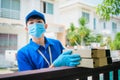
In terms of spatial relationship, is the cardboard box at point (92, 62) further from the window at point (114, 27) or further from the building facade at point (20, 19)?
the window at point (114, 27)

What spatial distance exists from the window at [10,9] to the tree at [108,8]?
11575mm

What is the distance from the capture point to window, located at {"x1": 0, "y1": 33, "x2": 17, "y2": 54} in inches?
542

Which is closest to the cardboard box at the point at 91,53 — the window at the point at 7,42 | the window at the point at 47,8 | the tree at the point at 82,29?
the window at the point at 7,42

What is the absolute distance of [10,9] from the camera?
47.7 ft

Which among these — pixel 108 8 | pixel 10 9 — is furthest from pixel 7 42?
pixel 108 8

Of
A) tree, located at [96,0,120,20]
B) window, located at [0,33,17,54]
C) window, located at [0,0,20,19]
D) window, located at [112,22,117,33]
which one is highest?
window, located at [0,0,20,19]

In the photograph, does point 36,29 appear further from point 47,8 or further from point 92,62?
point 47,8

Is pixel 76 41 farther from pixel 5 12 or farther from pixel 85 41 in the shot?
pixel 5 12

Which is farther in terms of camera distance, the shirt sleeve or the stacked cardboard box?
the shirt sleeve

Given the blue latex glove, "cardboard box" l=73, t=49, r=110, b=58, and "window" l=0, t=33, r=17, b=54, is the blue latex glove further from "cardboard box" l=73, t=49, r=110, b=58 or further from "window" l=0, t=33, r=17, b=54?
"window" l=0, t=33, r=17, b=54

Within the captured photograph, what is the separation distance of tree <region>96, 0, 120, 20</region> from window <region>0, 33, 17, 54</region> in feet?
36.9

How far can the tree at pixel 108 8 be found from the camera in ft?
10.4

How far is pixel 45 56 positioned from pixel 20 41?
13079 mm

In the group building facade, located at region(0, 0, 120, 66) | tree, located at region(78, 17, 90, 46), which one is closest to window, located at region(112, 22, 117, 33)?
building facade, located at region(0, 0, 120, 66)
